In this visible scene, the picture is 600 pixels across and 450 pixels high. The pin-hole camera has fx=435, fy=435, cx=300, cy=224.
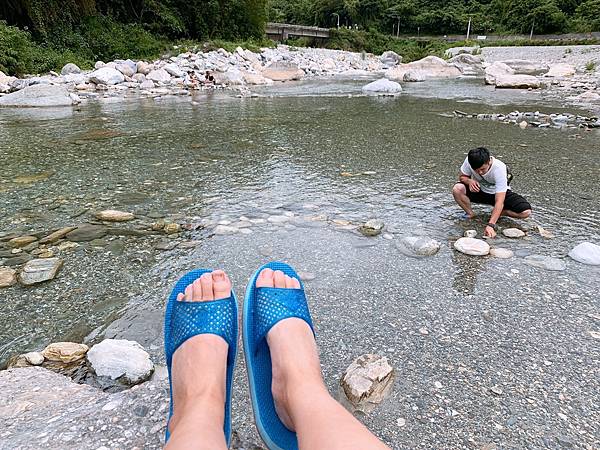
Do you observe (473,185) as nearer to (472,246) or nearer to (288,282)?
(472,246)

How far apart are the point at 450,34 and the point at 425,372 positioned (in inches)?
2523

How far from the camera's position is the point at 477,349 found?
1746mm

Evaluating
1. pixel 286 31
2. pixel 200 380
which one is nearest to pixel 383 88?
pixel 200 380

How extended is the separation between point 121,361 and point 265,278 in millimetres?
624

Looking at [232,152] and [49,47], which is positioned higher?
[49,47]

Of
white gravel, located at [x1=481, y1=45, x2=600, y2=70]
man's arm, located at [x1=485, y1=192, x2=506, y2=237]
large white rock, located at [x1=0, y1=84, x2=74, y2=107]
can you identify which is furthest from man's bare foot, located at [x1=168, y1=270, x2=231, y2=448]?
white gravel, located at [x1=481, y1=45, x2=600, y2=70]

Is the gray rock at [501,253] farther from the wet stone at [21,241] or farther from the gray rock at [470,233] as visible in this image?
the wet stone at [21,241]

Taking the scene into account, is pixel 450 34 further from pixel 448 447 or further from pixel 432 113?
pixel 448 447

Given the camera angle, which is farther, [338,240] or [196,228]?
[196,228]

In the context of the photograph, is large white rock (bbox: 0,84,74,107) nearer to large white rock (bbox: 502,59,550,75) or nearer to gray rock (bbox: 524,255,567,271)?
gray rock (bbox: 524,255,567,271)

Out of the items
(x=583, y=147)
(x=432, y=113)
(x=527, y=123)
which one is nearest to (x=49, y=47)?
(x=432, y=113)

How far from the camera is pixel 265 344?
1579 millimetres

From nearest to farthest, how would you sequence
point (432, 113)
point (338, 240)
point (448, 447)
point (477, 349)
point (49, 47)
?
1. point (448, 447)
2. point (477, 349)
3. point (338, 240)
4. point (432, 113)
5. point (49, 47)

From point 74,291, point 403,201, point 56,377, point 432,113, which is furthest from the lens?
point 432,113
